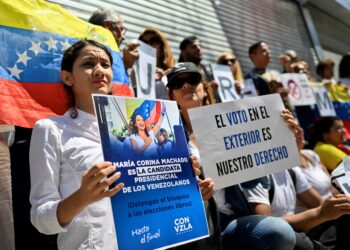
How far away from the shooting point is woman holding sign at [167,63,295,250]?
6.57 feet

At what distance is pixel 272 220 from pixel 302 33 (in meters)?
9.06

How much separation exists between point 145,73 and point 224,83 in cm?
135

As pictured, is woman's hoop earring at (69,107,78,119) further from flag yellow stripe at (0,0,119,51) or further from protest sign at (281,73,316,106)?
protest sign at (281,73,316,106)

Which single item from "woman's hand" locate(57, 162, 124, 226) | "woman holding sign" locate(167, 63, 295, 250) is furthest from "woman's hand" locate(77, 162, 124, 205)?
"woman holding sign" locate(167, 63, 295, 250)

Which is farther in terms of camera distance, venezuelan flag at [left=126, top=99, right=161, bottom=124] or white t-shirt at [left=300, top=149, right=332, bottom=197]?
white t-shirt at [left=300, top=149, right=332, bottom=197]

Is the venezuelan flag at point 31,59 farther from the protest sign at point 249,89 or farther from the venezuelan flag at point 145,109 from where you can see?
the protest sign at point 249,89

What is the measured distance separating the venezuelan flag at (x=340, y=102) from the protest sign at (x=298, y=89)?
968 millimetres

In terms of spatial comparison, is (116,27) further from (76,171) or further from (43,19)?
(76,171)

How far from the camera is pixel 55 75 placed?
2432mm

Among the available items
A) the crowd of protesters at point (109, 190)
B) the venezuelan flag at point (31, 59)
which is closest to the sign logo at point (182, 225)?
the crowd of protesters at point (109, 190)

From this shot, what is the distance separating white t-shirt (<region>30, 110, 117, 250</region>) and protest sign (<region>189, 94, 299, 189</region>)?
0.64m

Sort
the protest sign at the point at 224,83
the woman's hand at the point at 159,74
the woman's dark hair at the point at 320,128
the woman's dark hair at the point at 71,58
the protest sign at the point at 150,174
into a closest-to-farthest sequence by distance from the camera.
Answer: the protest sign at the point at 150,174 < the woman's dark hair at the point at 71,58 < the woman's hand at the point at 159,74 < the protest sign at the point at 224,83 < the woman's dark hair at the point at 320,128

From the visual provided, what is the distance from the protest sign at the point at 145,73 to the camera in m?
3.09

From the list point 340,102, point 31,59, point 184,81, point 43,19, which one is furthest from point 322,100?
point 31,59
